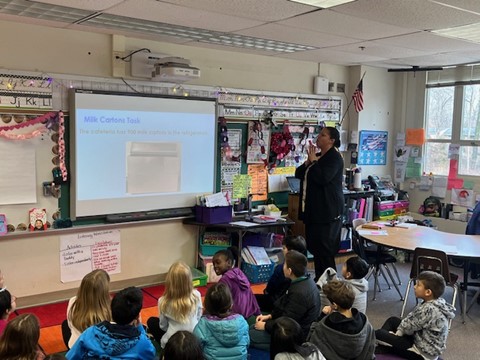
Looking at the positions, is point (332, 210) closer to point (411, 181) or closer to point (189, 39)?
point (189, 39)

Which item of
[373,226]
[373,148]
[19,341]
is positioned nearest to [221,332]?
[19,341]

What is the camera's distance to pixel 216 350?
240 centimetres

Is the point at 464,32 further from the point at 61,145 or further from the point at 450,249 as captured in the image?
the point at 61,145

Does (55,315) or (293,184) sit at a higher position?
(293,184)

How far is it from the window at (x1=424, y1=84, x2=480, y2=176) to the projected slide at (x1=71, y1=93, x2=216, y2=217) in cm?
316

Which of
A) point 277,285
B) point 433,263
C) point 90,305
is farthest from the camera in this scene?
point 433,263

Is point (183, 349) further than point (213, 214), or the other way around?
point (213, 214)

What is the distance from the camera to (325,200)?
415cm

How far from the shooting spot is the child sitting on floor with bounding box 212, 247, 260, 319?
10.1 feet

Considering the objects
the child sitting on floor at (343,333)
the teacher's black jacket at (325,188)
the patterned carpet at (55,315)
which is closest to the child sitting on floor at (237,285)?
the child sitting on floor at (343,333)

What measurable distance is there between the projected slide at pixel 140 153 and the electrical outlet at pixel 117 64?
0.71 ft

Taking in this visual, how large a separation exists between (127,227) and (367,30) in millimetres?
2813

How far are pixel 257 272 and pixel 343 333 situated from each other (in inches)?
101

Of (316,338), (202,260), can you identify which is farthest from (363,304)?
(202,260)
